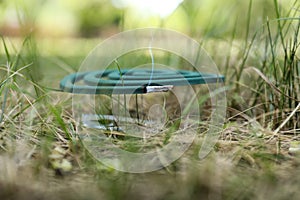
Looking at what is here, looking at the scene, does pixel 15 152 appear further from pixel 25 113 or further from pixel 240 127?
pixel 240 127

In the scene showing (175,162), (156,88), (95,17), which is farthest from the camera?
(95,17)

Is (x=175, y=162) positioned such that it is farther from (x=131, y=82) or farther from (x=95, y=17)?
(x=95, y=17)

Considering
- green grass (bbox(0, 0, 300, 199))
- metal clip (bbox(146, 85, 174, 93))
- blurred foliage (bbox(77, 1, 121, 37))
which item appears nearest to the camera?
green grass (bbox(0, 0, 300, 199))

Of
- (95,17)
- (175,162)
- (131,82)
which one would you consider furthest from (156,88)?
(95,17)

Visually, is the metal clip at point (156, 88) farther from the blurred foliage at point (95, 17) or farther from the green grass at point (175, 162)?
the blurred foliage at point (95, 17)

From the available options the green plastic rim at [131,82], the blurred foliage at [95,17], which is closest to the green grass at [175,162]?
the green plastic rim at [131,82]

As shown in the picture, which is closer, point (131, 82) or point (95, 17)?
point (131, 82)

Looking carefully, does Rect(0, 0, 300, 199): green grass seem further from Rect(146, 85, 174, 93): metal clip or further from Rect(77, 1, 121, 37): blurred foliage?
Rect(77, 1, 121, 37): blurred foliage

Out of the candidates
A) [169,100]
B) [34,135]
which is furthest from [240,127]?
[34,135]

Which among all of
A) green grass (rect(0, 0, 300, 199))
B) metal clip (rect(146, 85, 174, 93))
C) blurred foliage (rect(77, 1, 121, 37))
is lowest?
green grass (rect(0, 0, 300, 199))

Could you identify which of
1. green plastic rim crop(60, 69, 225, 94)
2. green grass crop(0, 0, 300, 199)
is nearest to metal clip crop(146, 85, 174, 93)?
green plastic rim crop(60, 69, 225, 94)

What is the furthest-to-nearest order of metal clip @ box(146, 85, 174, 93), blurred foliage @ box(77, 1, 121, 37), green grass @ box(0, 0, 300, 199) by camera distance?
blurred foliage @ box(77, 1, 121, 37) < metal clip @ box(146, 85, 174, 93) < green grass @ box(0, 0, 300, 199)

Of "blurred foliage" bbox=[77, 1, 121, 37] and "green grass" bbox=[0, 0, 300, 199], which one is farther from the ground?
"blurred foliage" bbox=[77, 1, 121, 37]

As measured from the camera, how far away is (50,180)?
36.0 inches
